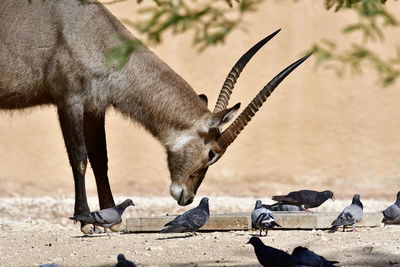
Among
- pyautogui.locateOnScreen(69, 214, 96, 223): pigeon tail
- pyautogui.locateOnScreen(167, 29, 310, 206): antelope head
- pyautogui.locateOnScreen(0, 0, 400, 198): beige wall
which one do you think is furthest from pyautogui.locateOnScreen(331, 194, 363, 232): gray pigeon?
pyautogui.locateOnScreen(0, 0, 400, 198): beige wall

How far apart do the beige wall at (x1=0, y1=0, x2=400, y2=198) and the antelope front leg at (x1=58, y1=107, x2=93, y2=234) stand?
535 cm

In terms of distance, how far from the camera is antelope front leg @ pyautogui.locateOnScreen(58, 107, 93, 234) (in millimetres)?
9375

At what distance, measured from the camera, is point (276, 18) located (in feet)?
50.0

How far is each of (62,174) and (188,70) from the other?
2507 millimetres

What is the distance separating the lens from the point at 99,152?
403 inches

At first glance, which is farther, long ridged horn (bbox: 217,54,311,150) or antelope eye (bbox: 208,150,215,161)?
antelope eye (bbox: 208,150,215,161)

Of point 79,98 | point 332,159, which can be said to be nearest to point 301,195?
point 79,98

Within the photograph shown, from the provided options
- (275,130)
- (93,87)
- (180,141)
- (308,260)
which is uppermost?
(275,130)

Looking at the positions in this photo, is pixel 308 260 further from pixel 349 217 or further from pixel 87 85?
pixel 87 85

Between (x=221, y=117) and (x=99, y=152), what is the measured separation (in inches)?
64.4

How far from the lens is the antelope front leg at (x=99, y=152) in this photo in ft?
33.3

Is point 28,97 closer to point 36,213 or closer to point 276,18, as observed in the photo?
point 36,213

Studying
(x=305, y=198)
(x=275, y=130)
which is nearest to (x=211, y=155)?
(x=305, y=198)

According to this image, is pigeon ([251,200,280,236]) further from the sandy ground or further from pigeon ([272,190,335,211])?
pigeon ([272,190,335,211])
